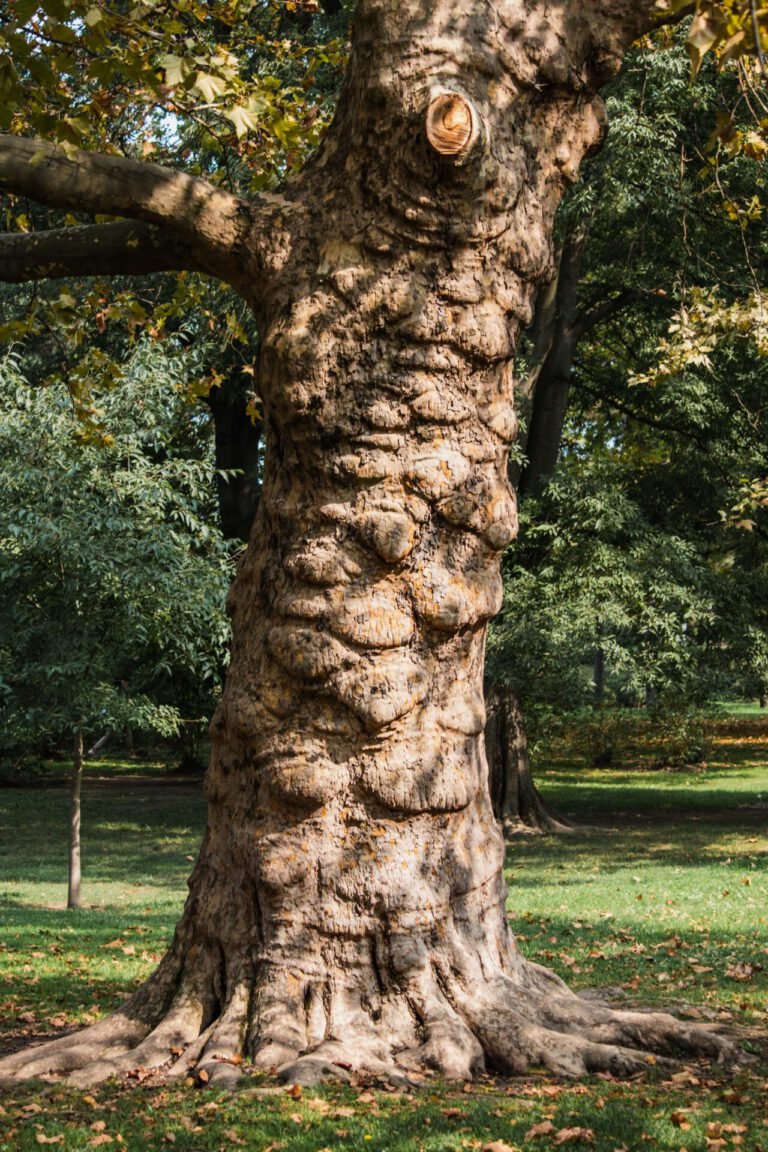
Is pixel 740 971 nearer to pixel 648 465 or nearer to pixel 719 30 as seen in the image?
pixel 719 30

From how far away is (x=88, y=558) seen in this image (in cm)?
1366

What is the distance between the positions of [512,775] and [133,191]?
18276 mm

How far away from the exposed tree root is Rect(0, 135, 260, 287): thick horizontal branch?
3498mm

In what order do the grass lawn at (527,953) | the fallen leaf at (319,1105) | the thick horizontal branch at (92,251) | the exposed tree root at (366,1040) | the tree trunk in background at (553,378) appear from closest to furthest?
the grass lawn at (527,953), the fallen leaf at (319,1105), the exposed tree root at (366,1040), the thick horizontal branch at (92,251), the tree trunk in background at (553,378)

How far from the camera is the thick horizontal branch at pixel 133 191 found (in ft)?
20.1

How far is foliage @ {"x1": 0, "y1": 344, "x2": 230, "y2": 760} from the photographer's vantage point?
13.9 meters

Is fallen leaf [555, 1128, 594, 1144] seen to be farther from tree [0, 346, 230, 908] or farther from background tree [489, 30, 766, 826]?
background tree [489, 30, 766, 826]

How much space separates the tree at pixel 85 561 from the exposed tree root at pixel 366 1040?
842 centimetres

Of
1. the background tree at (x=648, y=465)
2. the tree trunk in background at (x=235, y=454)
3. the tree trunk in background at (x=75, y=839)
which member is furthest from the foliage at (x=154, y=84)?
the tree trunk in background at (x=75, y=839)

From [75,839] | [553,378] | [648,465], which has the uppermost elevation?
[553,378]

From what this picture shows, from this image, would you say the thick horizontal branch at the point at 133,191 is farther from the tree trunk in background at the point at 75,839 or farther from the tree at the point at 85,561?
the tree trunk in background at the point at 75,839

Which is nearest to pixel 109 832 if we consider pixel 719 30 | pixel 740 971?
pixel 740 971

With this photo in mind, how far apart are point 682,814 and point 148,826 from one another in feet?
35.7

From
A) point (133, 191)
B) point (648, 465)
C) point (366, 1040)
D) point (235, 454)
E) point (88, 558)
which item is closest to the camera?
point (366, 1040)
